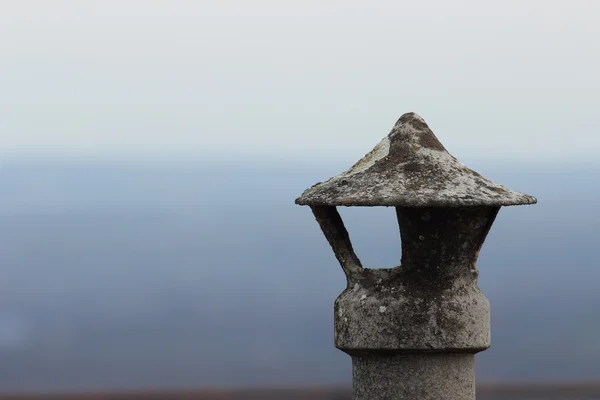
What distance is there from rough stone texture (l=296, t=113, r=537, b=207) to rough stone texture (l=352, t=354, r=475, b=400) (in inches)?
38.0

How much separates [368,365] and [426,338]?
0.43 meters

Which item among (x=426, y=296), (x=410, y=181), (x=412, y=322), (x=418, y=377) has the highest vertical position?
(x=410, y=181)

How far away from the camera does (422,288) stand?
6.37 m

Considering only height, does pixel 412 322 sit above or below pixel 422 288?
below

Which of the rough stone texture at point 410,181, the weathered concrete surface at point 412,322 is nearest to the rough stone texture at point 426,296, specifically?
the weathered concrete surface at point 412,322

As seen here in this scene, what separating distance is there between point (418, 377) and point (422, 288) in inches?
21.0

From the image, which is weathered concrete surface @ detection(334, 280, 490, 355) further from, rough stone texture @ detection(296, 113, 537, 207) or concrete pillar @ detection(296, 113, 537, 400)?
rough stone texture @ detection(296, 113, 537, 207)

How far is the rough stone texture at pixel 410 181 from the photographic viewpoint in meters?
6.20

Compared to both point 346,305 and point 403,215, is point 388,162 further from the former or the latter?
point 346,305

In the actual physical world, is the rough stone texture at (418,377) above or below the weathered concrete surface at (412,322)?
below

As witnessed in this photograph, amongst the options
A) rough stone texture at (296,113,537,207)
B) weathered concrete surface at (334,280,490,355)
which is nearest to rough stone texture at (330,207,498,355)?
weathered concrete surface at (334,280,490,355)

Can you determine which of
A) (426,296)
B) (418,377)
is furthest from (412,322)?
(418,377)

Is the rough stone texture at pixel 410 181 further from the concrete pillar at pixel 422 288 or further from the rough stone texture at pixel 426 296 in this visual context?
the rough stone texture at pixel 426 296

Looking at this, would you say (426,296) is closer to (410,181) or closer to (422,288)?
(422,288)
